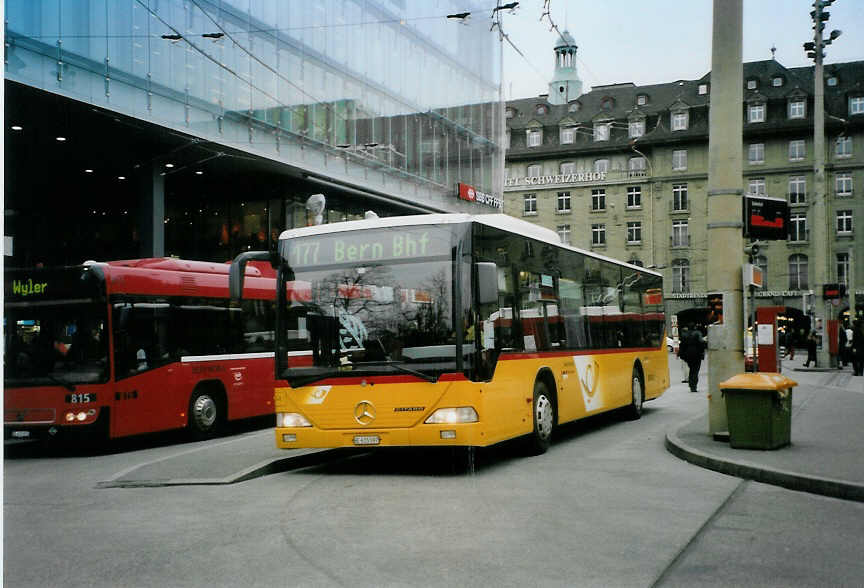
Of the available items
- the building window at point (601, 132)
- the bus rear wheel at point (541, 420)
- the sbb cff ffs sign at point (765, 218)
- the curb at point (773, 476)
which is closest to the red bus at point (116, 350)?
the bus rear wheel at point (541, 420)

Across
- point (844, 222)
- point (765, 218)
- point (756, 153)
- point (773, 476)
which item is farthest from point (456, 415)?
point (756, 153)

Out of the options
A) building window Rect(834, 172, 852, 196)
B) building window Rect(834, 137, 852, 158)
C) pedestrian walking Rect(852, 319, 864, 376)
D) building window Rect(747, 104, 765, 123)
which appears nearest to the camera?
pedestrian walking Rect(852, 319, 864, 376)

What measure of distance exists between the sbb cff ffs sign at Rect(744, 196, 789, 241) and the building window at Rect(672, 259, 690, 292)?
197 feet

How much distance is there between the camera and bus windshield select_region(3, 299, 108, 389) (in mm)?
13438

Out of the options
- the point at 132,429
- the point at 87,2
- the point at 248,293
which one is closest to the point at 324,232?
the point at 132,429

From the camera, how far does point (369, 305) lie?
10.6m

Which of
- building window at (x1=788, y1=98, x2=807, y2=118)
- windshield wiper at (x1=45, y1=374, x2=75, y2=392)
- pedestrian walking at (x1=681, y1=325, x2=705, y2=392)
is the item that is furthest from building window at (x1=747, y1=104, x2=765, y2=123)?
windshield wiper at (x1=45, y1=374, x2=75, y2=392)

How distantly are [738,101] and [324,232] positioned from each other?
5384mm

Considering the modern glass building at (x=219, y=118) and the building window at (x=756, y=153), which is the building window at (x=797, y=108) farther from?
the modern glass building at (x=219, y=118)

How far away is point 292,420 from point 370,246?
7.06 ft

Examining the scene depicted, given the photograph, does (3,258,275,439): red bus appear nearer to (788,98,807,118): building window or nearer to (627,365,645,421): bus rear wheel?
(627,365,645,421): bus rear wheel

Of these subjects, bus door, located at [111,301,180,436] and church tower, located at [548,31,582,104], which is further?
church tower, located at [548,31,582,104]

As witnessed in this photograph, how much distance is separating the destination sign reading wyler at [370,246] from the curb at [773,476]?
12.2 ft

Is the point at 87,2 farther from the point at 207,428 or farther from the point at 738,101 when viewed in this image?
the point at 738,101
